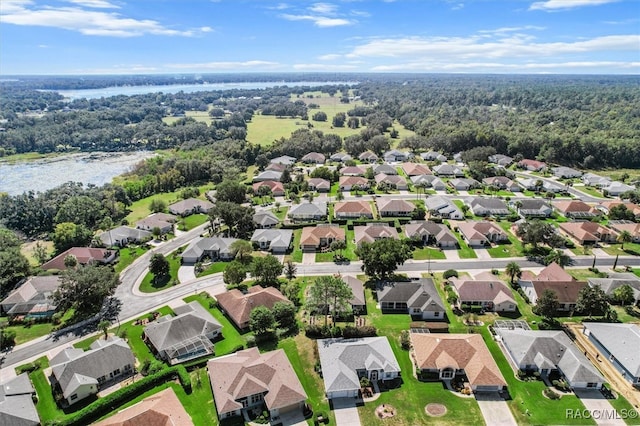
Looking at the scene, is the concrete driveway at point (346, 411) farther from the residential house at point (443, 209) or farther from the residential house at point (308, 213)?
the residential house at point (443, 209)

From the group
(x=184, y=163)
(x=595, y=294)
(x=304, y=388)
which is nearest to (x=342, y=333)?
(x=304, y=388)

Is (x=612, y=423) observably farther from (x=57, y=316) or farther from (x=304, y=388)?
(x=57, y=316)

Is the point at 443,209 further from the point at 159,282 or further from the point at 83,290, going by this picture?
the point at 83,290

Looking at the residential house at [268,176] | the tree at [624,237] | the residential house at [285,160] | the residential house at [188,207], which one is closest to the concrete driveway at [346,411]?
the tree at [624,237]

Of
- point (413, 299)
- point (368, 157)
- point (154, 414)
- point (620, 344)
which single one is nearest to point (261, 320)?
point (154, 414)

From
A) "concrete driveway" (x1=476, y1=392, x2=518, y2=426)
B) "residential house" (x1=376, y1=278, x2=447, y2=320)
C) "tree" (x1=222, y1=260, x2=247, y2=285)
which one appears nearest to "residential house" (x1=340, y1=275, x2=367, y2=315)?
"residential house" (x1=376, y1=278, x2=447, y2=320)

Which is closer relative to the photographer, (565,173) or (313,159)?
(565,173)
